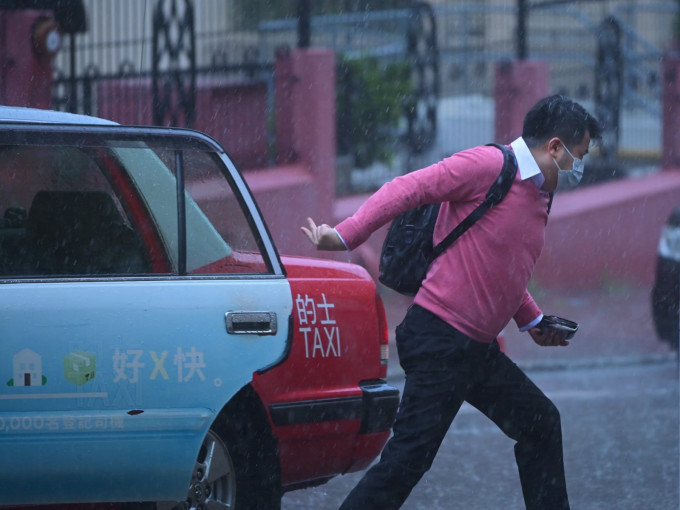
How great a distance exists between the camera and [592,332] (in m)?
11.8

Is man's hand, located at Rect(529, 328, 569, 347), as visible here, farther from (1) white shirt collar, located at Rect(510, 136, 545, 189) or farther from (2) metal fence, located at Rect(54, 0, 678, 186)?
(2) metal fence, located at Rect(54, 0, 678, 186)

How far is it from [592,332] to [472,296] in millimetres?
7893

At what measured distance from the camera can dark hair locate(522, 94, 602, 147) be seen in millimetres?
4285

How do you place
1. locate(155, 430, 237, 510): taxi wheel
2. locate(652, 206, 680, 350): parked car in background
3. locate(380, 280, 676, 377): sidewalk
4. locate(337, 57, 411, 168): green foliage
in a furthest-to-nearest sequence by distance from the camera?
locate(337, 57, 411, 168): green foliage → locate(380, 280, 676, 377): sidewalk → locate(652, 206, 680, 350): parked car in background → locate(155, 430, 237, 510): taxi wheel

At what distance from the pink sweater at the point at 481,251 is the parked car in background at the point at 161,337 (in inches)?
21.7

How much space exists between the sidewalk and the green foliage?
8.42 feet

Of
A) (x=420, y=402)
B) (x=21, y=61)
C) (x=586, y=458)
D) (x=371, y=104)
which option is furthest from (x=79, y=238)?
(x=371, y=104)

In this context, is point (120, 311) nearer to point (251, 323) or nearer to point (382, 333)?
point (251, 323)

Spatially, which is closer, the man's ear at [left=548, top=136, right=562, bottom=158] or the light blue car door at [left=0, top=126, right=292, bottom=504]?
the light blue car door at [left=0, top=126, right=292, bottom=504]

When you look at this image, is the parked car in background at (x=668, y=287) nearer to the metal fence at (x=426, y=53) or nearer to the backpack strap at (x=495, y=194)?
the metal fence at (x=426, y=53)

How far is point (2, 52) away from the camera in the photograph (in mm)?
10656

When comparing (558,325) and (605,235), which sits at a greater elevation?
(558,325)

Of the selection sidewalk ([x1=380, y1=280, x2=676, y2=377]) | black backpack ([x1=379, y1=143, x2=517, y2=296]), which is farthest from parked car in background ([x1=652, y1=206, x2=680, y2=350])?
black backpack ([x1=379, y1=143, x2=517, y2=296])

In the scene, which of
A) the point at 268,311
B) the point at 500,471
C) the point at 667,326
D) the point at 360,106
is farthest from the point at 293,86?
the point at 268,311
